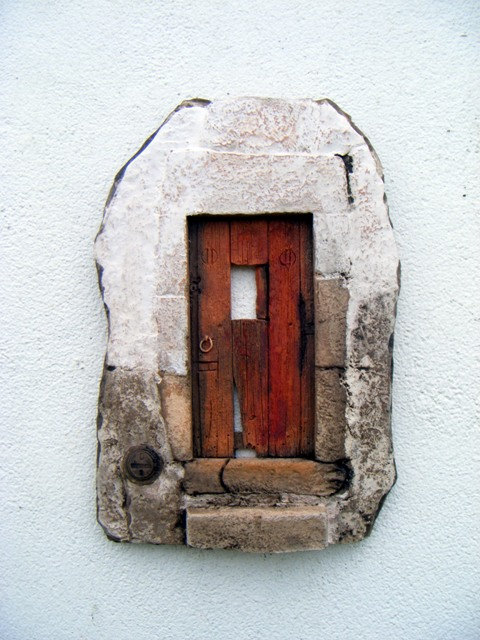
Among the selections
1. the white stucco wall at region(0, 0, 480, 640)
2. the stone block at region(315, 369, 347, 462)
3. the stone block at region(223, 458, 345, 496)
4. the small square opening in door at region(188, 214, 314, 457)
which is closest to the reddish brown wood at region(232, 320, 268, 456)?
the small square opening in door at region(188, 214, 314, 457)

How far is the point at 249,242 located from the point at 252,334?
0.37 meters

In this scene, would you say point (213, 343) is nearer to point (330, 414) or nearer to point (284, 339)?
point (284, 339)

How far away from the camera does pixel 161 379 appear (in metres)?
1.68

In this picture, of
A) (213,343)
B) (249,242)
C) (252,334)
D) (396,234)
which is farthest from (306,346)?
(396,234)

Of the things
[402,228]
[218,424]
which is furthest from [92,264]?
[402,228]

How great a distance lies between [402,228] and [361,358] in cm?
56

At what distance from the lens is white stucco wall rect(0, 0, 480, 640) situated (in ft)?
5.74

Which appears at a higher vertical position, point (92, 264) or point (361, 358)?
point (92, 264)

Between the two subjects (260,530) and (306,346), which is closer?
(260,530)

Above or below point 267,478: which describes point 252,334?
above

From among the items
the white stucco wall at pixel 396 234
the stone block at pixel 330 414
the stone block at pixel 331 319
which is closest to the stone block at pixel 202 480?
the white stucco wall at pixel 396 234

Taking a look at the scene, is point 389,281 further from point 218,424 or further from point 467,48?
point 467,48

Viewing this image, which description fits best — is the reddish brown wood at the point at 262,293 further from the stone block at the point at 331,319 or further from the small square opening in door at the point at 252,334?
the stone block at the point at 331,319

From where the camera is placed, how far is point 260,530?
165 centimetres
